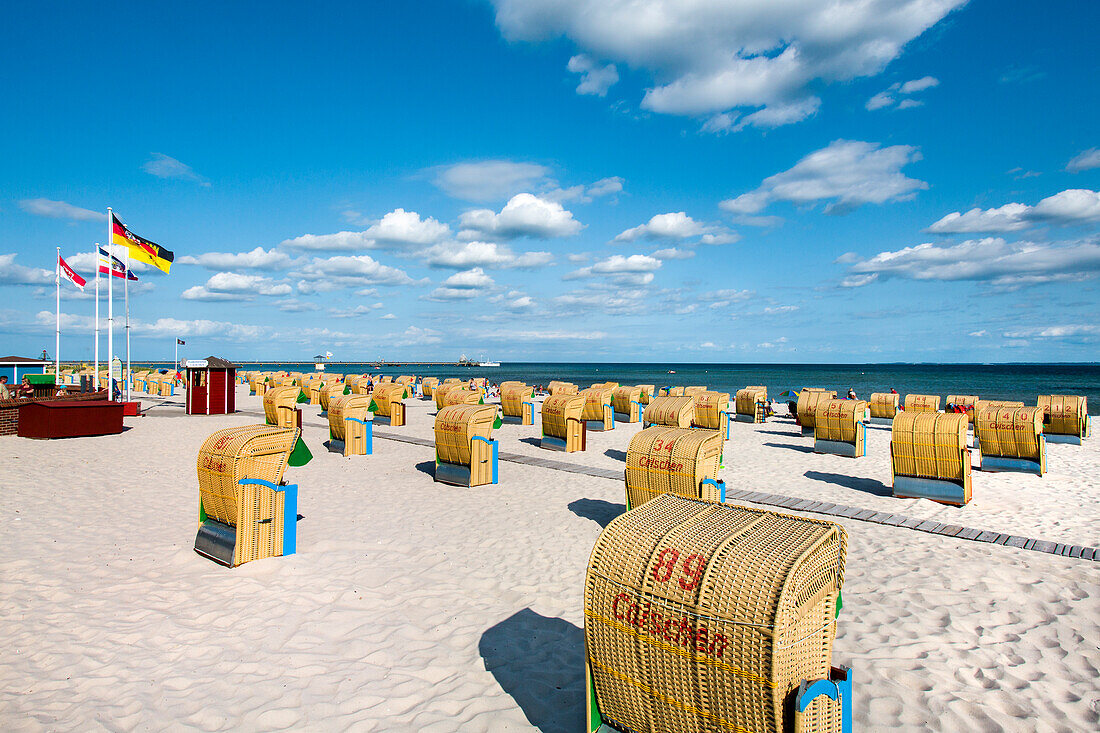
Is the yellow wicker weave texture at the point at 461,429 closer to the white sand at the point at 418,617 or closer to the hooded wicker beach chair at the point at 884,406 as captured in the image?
the white sand at the point at 418,617

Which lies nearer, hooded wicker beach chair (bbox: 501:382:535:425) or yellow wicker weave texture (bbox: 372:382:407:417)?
yellow wicker weave texture (bbox: 372:382:407:417)

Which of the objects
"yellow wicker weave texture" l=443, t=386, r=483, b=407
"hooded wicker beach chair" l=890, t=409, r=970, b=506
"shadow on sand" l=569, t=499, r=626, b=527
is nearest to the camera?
"shadow on sand" l=569, t=499, r=626, b=527

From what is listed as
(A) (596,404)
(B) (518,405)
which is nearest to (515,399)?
(B) (518,405)

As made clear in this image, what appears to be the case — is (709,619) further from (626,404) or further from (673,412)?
(626,404)

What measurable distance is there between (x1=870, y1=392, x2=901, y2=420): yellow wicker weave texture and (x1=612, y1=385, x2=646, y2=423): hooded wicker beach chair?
37.5 feet

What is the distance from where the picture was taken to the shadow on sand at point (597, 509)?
1028 cm

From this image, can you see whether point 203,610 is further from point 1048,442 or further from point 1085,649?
point 1048,442

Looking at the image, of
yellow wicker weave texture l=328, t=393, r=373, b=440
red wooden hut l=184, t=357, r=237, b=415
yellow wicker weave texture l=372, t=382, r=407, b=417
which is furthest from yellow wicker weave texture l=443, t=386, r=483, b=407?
red wooden hut l=184, t=357, r=237, b=415

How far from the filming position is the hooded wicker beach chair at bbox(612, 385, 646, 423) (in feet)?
83.8

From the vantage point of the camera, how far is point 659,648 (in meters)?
3.61

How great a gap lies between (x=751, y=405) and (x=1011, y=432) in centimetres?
1245

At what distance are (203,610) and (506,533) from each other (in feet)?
14.0

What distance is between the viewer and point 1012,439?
48.6 ft

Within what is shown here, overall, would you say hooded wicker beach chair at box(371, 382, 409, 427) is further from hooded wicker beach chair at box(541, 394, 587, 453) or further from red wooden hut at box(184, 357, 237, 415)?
hooded wicker beach chair at box(541, 394, 587, 453)
